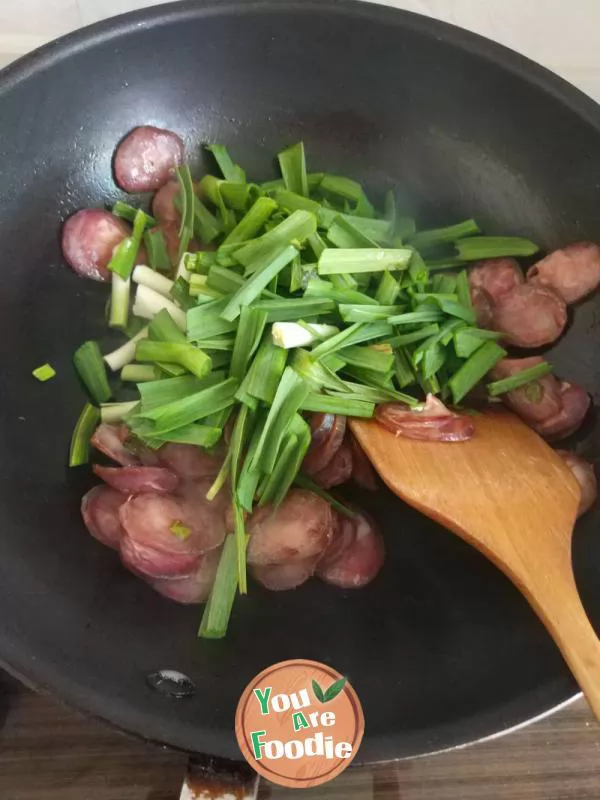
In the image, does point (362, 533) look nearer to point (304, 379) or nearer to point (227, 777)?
point (304, 379)

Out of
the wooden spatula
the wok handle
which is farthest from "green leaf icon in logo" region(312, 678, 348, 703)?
the wooden spatula

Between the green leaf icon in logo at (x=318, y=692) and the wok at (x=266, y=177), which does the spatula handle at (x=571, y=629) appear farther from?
the green leaf icon in logo at (x=318, y=692)

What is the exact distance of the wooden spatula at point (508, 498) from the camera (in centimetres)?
89

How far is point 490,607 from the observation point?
3.51 ft

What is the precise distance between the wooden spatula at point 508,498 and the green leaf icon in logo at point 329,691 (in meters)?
0.27

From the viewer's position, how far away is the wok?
0.95 meters

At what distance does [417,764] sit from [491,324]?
2.42 feet

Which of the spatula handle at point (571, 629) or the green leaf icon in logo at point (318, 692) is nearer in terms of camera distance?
the spatula handle at point (571, 629)

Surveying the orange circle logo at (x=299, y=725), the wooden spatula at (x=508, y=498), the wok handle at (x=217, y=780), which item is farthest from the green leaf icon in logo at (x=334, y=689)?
the wooden spatula at (x=508, y=498)

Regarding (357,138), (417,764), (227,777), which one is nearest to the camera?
(227,777)

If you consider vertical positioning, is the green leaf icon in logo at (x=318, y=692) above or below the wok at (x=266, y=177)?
below

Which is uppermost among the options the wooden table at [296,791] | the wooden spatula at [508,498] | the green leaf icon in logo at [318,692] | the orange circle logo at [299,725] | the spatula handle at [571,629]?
the wooden spatula at [508,498]

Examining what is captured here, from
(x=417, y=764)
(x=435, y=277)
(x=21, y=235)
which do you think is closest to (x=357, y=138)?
(x=435, y=277)

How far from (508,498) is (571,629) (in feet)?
0.67
